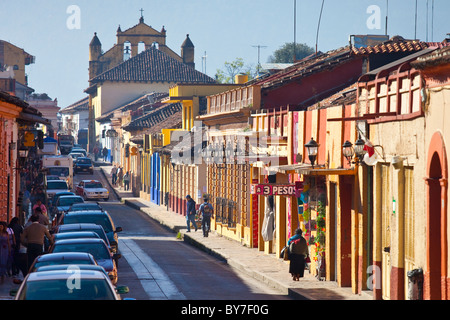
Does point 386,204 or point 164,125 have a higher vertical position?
point 164,125

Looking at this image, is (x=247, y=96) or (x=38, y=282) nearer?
(x=38, y=282)

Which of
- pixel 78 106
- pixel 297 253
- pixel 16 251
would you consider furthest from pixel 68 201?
pixel 78 106

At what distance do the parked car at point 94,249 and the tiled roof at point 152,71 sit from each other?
281 ft

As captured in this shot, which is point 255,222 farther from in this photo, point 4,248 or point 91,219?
point 4,248

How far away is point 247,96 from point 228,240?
6.16 m

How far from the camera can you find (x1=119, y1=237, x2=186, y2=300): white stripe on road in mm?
21750

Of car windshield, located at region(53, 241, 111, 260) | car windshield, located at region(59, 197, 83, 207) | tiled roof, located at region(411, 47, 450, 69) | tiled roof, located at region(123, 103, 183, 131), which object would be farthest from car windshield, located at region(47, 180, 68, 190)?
tiled roof, located at region(411, 47, 450, 69)

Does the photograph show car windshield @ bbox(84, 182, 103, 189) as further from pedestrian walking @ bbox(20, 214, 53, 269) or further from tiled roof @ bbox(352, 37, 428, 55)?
pedestrian walking @ bbox(20, 214, 53, 269)

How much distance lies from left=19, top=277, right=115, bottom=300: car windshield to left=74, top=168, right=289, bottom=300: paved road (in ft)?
23.1

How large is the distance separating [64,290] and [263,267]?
14878 millimetres

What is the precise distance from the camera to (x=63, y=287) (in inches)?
541
